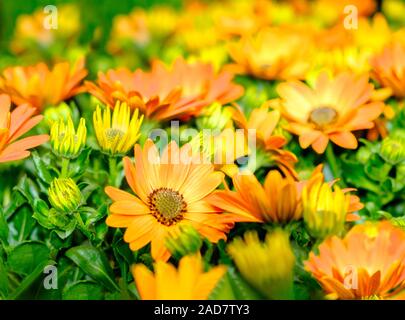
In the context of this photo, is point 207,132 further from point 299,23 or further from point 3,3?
point 3,3

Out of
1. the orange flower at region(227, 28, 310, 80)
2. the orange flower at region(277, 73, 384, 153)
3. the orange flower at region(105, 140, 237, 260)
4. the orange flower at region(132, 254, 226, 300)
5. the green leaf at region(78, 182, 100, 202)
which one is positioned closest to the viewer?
the orange flower at region(132, 254, 226, 300)

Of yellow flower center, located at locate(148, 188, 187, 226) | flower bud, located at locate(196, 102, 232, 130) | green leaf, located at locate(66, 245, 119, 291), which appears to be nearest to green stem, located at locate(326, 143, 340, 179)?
flower bud, located at locate(196, 102, 232, 130)

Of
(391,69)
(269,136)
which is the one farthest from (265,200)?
(391,69)

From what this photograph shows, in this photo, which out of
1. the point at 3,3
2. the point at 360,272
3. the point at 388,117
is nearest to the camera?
the point at 360,272

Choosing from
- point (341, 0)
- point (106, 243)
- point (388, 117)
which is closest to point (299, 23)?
point (341, 0)

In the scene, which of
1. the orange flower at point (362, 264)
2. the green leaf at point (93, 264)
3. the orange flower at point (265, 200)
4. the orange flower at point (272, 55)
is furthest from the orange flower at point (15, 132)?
the orange flower at point (272, 55)

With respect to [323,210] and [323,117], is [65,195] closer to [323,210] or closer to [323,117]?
[323,210]

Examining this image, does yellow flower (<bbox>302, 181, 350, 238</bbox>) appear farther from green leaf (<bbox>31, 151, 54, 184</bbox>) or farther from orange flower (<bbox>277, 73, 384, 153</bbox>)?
green leaf (<bbox>31, 151, 54, 184</bbox>)

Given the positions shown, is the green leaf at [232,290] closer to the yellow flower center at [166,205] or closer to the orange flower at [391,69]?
the yellow flower center at [166,205]
